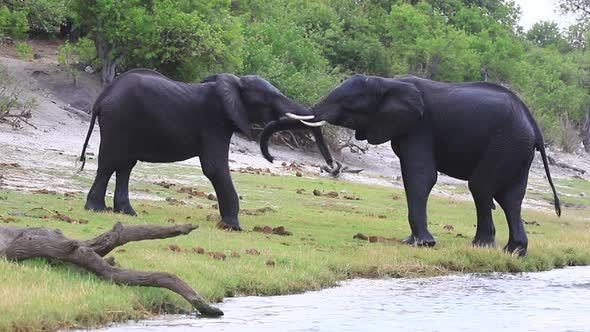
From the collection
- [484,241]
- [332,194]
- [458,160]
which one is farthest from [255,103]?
[332,194]

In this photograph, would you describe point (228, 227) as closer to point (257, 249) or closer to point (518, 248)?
point (257, 249)

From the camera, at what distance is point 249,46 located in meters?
53.9

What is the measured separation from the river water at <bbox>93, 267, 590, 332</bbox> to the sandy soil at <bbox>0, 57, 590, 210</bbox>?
11246mm

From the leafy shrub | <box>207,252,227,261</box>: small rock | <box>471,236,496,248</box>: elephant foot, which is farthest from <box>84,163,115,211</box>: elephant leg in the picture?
the leafy shrub

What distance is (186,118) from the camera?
909 inches

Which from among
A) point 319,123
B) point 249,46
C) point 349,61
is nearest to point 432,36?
point 349,61

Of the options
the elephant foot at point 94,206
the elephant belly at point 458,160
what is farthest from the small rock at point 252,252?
the elephant belly at point 458,160

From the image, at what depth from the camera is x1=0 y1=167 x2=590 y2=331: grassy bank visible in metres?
13.9

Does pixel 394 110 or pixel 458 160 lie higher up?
pixel 394 110

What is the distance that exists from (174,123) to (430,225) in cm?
806

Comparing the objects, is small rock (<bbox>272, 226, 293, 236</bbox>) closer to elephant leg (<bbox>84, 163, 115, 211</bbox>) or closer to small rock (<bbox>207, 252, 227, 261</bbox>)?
elephant leg (<bbox>84, 163, 115, 211</bbox>)

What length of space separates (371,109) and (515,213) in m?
3.59

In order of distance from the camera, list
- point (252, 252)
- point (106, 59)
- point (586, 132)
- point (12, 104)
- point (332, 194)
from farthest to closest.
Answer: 1. point (586, 132)
2. point (106, 59)
3. point (12, 104)
4. point (332, 194)
5. point (252, 252)

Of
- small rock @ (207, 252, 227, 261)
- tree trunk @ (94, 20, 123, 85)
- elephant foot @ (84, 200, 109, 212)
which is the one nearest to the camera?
small rock @ (207, 252, 227, 261)
